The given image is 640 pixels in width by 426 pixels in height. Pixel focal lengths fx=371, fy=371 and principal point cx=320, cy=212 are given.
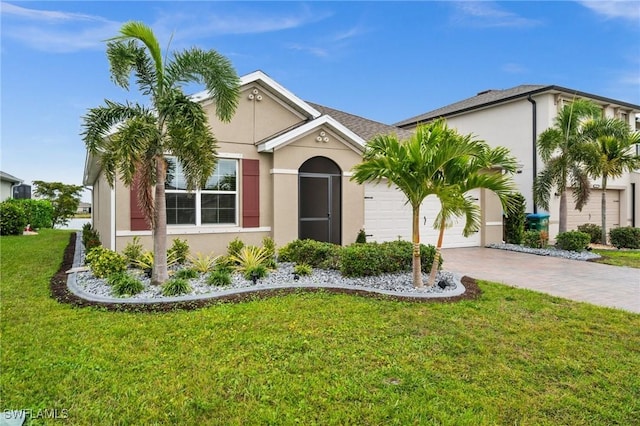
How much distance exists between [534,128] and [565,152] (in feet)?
12.9

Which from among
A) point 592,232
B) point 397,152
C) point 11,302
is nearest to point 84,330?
point 11,302

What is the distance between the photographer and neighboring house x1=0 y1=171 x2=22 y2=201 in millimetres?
25259

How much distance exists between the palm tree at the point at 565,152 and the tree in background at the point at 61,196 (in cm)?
3122

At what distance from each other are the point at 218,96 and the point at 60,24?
5.85 metres

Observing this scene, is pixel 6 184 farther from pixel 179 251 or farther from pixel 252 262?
pixel 252 262

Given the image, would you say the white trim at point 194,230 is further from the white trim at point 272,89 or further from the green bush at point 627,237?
the green bush at point 627,237

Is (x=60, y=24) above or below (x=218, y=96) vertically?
above

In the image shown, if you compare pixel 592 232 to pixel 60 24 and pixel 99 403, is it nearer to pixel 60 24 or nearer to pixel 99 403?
pixel 99 403

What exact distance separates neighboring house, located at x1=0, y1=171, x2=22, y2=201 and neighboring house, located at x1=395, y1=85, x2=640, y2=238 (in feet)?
95.6

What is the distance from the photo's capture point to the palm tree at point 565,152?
1381cm

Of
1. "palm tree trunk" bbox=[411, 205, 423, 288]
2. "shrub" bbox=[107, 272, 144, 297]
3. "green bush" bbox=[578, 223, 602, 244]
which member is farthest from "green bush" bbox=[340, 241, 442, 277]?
"green bush" bbox=[578, 223, 602, 244]

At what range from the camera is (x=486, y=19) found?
13.6m

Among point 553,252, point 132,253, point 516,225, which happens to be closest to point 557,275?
point 553,252

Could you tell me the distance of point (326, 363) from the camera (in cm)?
388
